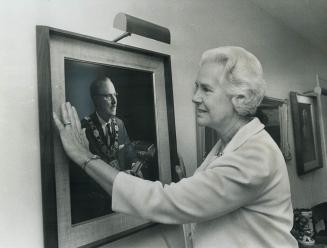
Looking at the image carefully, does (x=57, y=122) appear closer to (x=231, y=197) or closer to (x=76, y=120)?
(x=76, y=120)

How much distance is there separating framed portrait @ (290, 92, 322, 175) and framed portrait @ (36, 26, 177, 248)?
169 cm

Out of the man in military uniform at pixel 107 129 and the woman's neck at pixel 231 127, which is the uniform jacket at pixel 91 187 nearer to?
the man in military uniform at pixel 107 129

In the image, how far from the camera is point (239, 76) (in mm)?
1137

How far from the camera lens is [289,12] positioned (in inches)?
104

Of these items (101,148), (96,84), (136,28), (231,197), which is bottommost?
(231,197)

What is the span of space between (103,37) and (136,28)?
0.15 metres

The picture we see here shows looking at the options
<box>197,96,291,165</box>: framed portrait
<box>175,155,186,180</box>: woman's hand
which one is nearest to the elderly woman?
<box>175,155,186,180</box>: woman's hand

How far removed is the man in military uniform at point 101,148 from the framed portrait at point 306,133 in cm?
194

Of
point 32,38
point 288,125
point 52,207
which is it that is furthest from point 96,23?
point 288,125

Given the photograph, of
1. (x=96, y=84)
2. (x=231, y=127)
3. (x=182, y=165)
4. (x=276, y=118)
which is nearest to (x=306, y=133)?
(x=276, y=118)

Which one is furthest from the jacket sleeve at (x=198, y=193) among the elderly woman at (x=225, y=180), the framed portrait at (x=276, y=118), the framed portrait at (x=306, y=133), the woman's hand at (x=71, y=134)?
the framed portrait at (x=306, y=133)

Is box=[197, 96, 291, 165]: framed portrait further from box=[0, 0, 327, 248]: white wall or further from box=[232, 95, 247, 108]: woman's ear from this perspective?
box=[232, 95, 247, 108]: woman's ear

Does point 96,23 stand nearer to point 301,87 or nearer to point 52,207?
point 52,207

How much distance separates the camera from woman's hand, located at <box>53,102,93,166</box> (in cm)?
108
